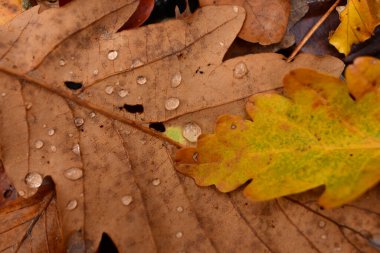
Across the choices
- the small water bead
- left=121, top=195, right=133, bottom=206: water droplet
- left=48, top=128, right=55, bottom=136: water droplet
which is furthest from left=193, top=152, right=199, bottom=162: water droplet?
left=48, top=128, right=55, bottom=136: water droplet

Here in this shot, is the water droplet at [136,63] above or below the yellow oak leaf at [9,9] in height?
below

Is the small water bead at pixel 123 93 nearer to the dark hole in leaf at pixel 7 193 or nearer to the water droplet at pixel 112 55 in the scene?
the water droplet at pixel 112 55

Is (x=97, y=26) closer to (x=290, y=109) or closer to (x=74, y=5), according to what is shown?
(x=74, y=5)

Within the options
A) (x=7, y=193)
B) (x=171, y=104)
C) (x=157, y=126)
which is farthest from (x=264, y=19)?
(x=7, y=193)

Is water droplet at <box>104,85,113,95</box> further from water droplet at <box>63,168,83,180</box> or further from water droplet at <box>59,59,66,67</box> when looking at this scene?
water droplet at <box>63,168,83,180</box>

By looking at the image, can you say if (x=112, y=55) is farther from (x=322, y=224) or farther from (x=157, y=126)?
(x=322, y=224)

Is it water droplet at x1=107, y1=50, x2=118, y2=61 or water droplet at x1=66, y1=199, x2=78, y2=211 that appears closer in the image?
water droplet at x1=66, y1=199, x2=78, y2=211

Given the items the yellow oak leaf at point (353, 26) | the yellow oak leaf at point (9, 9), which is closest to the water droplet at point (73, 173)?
the yellow oak leaf at point (9, 9)
